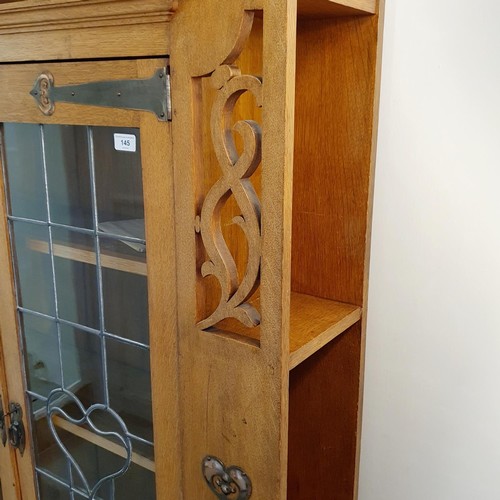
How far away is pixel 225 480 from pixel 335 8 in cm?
76

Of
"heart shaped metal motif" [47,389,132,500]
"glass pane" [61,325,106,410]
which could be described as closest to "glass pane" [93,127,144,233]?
"glass pane" [61,325,106,410]

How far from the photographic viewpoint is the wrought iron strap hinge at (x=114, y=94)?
815 mm

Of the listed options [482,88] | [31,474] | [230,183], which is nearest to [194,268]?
[230,183]

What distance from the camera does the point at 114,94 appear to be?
2.84ft

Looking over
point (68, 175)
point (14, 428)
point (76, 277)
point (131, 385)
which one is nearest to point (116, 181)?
point (68, 175)

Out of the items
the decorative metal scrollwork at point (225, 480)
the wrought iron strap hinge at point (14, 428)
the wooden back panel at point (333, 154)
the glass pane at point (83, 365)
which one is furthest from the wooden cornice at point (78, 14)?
the wrought iron strap hinge at point (14, 428)

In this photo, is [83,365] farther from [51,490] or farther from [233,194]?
[233,194]

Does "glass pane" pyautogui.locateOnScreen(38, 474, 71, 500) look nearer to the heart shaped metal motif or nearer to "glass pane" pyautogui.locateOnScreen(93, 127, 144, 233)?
the heart shaped metal motif

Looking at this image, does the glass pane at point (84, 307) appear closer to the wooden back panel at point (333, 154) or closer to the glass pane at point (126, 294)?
the glass pane at point (126, 294)

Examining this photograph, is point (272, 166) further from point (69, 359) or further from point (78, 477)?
point (78, 477)

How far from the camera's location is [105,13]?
0.83 meters

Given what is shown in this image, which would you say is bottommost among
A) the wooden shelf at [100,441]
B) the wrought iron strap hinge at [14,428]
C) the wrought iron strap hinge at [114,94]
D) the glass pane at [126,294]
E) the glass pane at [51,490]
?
the glass pane at [51,490]

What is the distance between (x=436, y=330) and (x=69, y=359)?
27.8 inches

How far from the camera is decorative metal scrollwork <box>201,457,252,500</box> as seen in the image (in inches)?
33.7
